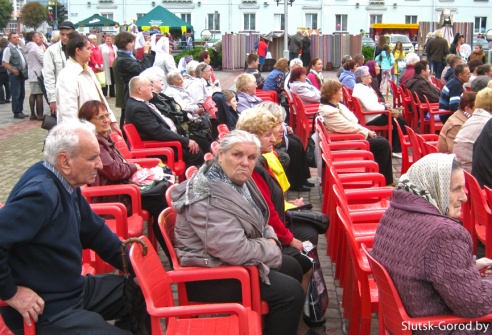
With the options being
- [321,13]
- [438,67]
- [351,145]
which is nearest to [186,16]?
[321,13]

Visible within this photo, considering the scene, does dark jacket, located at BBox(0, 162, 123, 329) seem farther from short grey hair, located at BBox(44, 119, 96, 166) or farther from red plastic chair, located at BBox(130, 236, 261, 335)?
red plastic chair, located at BBox(130, 236, 261, 335)

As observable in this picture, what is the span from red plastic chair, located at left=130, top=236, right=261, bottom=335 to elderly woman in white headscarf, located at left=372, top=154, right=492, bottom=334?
28.7 inches

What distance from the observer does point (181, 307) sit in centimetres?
287

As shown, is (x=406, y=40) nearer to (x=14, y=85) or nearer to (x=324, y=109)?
(x=14, y=85)

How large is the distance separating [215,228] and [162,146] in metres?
3.73

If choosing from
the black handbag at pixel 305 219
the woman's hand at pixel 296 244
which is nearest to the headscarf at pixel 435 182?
the woman's hand at pixel 296 244

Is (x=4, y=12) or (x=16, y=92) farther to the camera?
(x=4, y=12)

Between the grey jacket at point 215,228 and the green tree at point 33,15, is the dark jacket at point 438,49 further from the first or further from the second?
the green tree at point 33,15

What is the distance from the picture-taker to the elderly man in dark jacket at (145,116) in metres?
6.71

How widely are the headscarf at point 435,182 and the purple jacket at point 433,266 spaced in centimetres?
7

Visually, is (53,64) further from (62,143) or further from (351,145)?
(62,143)

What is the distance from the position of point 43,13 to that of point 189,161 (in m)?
77.3

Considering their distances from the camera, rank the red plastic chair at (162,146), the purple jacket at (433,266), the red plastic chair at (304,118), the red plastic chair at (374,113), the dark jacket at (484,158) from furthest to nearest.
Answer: the red plastic chair at (374,113) → the red plastic chair at (304,118) → the red plastic chair at (162,146) → the dark jacket at (484,158) → the purple jacket at (433,266)

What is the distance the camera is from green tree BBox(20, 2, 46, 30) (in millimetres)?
77500
